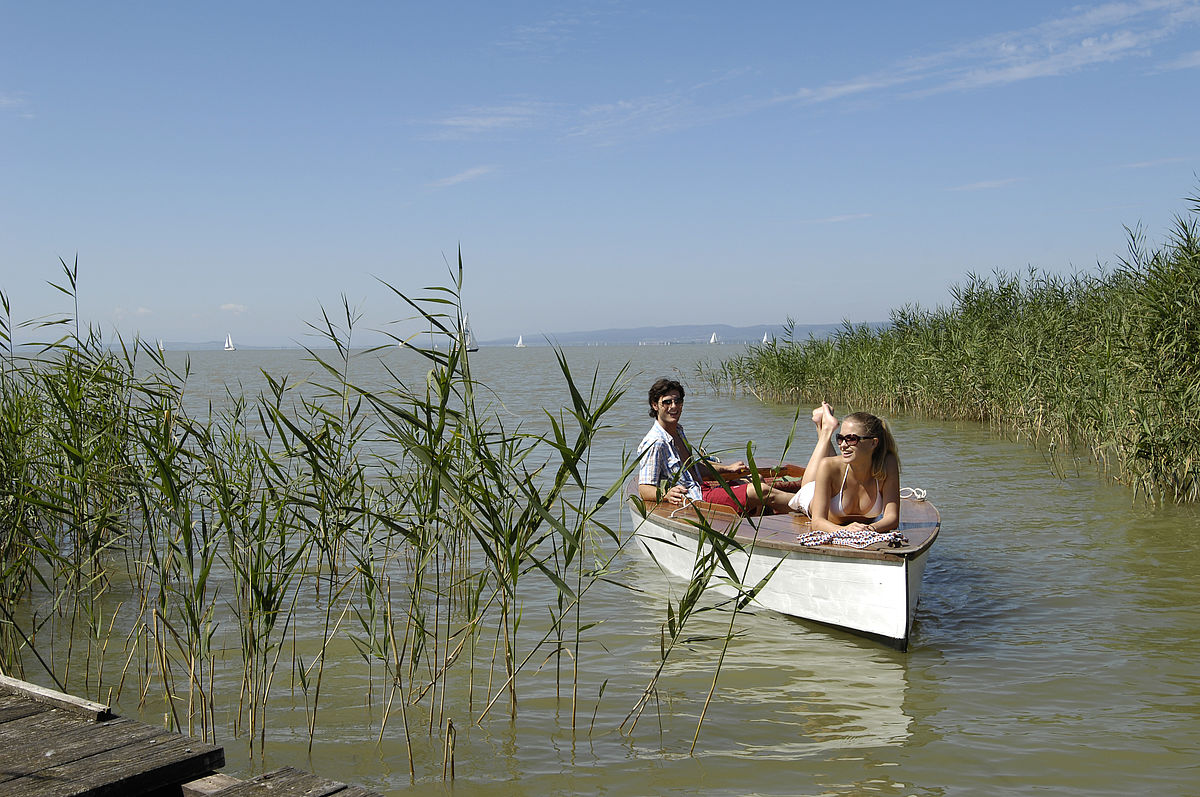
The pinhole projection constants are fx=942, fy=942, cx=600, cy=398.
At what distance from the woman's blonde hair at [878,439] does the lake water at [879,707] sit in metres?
1.02

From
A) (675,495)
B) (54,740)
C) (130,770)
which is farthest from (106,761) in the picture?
(675,495)

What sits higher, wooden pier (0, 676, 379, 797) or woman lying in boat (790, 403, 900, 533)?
woman lying in boat (790, 403, 900, 533)

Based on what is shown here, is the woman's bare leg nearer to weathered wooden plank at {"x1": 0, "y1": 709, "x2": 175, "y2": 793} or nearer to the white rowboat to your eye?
the white rowboat

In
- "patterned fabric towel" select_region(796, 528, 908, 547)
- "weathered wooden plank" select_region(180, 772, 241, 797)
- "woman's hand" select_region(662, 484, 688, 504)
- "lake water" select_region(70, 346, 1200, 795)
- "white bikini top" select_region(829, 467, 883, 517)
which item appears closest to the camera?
"weathered wooden plank" select_region(180, 772, 241, 797)

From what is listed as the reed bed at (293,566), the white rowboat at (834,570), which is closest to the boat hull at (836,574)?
the white rowboat at (834,570)

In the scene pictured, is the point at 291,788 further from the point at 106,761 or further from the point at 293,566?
the point at 293,566

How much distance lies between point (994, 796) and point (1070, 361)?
988cm

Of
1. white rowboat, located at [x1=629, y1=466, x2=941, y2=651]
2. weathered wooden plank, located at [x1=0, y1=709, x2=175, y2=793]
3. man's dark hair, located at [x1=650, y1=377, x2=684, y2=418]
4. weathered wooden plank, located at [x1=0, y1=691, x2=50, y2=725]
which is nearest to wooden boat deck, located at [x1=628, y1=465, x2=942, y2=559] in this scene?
white rowboat, located at [x1=629, y1=466, x2=941, y2=651]

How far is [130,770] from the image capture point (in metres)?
2.52

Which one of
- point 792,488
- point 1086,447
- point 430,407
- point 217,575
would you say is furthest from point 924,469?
point 430,407

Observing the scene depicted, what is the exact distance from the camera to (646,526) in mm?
7125

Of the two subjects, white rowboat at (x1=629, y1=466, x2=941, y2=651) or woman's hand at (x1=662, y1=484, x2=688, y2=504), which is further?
woman's hand at (x1=662, y1=484, x2=688, y2=504)

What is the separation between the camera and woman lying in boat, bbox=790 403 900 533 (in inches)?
218

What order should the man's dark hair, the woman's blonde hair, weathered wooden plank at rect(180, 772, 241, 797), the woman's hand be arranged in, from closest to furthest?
weathered wooden plank at rect(180, 772, 241, 797), the woman's blonde hair, the woman's hand, the man's dark hair
